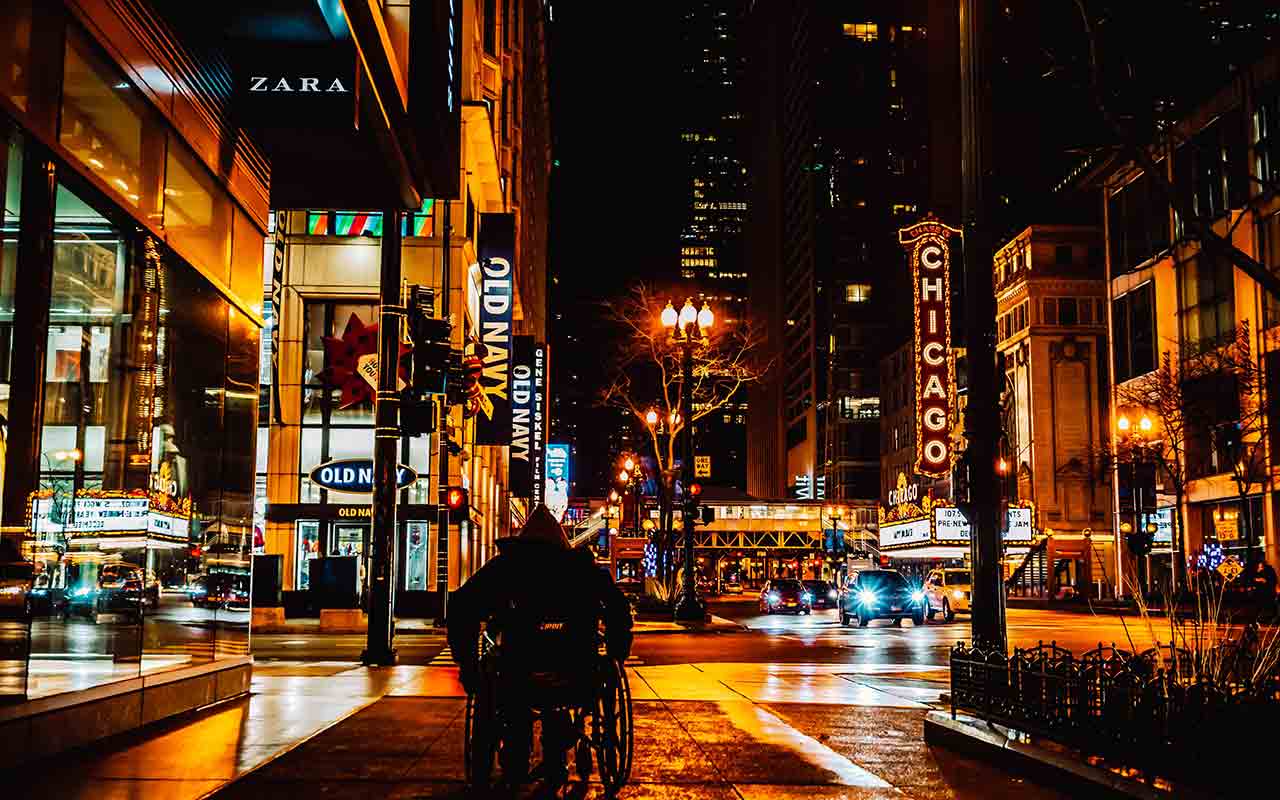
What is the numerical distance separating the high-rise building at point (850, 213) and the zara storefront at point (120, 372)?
12262 cm

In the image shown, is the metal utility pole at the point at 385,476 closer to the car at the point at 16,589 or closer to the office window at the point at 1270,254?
the car at the point at 16,589

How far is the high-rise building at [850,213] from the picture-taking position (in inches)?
5576

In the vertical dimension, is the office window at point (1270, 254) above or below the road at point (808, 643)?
above

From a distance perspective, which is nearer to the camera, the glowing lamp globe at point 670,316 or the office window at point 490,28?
the glowing lamp globe at point 670,316

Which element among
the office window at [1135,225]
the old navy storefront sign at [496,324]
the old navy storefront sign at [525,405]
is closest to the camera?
the old navy storefront sign at [496,324]

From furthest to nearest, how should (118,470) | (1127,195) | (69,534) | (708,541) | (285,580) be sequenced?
(708,541), (1127,195), (285,580), (118,470), (69,534)

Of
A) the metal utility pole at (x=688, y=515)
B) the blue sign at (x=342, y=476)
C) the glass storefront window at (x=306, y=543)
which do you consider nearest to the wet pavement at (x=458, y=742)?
the blue sign at (x=342, y=476)

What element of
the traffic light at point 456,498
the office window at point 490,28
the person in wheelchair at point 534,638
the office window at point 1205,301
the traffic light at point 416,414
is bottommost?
the person in wheelchair at point 534,638

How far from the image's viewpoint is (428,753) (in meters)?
10.5

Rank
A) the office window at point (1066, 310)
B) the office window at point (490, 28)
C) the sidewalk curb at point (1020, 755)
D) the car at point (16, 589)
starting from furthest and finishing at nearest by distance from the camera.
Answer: the office window at point (1066, 310), the office window at point (490, 28), the car at point (16, 589), the sidewalk curb at point (1020, 755)

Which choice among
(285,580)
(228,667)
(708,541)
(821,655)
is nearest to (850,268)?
(708,541)

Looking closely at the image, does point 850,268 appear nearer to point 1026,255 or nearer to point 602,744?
point 1026,255

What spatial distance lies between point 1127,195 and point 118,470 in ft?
229

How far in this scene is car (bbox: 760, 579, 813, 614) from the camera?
4981 cm
